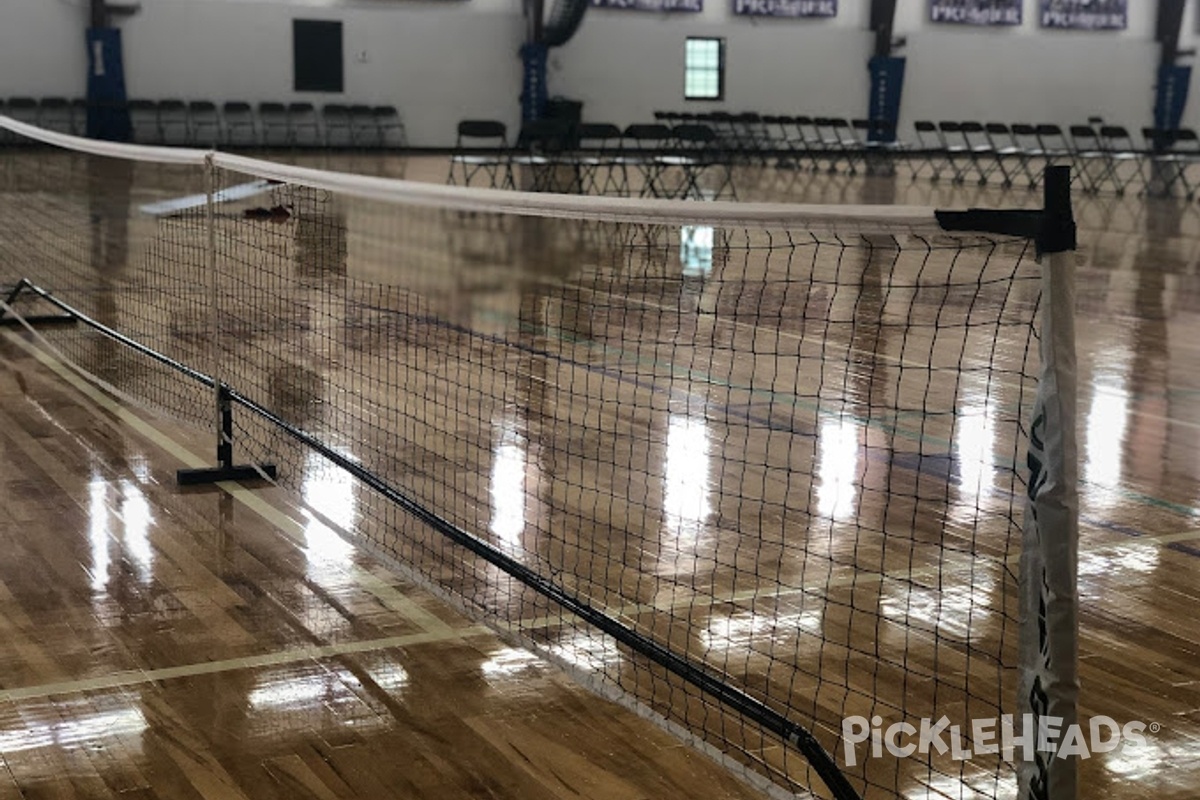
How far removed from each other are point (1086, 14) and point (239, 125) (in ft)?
58.9

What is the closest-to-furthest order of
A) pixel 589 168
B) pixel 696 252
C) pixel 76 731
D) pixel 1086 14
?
pixel 76 731 < pixel 696 252 < pixel 589 168 < pixel 1086 14

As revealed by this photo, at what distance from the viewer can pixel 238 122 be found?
26203mm

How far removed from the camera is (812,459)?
6516 millimetres

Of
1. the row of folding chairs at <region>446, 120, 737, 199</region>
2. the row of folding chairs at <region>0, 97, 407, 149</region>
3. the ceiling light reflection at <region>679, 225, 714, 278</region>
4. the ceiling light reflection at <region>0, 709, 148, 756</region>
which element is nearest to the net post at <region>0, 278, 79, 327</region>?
the ceiling light reflection at <region>679, 225, 714, 278</region>

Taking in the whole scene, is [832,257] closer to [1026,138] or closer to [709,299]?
[709,299]

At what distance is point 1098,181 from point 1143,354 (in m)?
15.8

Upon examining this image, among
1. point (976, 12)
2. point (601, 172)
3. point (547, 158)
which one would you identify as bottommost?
point (601, 172)

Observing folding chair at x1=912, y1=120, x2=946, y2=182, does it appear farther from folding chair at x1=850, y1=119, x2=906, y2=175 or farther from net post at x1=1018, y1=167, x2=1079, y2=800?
net post at x1=1018, y1=167, x2=1079, y2=800

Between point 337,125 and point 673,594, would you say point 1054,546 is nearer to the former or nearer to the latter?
point 673,594

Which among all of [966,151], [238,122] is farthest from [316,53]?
[966,151]

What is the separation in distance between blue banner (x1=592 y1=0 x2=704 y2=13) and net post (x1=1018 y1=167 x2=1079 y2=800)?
26998 mm

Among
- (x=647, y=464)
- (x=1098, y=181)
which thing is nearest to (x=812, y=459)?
(x=647, y=464)

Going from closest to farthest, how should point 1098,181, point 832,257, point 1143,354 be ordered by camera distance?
1. point 1143,354
2. point 832,257
3. point 1098,181

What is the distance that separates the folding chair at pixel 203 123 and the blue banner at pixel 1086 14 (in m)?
17.3
